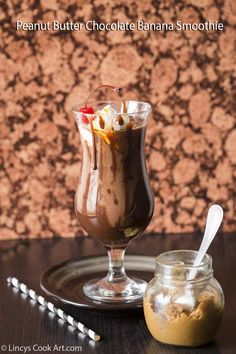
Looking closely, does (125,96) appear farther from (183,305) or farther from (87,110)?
(183,305)

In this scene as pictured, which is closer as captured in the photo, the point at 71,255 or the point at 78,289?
the point at 78,289

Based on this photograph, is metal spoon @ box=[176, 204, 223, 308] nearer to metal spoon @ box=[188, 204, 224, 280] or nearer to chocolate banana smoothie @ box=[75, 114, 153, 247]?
metal spoon @ box=[188, 204, 224, 280]

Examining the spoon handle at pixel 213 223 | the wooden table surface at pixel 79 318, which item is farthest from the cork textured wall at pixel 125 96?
the spoon handle at pixel 213 223

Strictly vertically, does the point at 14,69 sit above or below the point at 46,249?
above

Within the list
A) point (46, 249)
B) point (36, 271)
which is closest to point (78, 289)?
point (36, 271)

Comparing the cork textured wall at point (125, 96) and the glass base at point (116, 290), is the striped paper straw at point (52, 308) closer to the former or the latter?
the glass base at point (116, 290)

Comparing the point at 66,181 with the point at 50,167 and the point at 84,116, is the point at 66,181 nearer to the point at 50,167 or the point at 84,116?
the point at 50,167

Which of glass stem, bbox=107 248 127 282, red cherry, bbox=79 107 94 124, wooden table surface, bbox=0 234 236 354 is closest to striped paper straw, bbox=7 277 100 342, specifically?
wooden table surface, bbox=0 234 236 354
